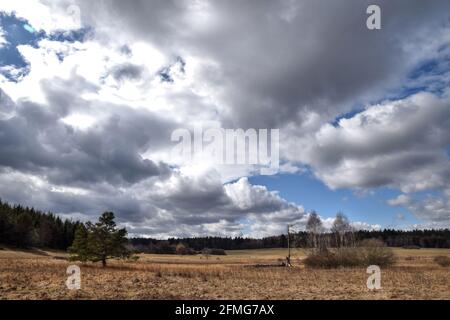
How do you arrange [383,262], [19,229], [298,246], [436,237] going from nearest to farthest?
[383,262], [298,246], [19,229], [436,237]

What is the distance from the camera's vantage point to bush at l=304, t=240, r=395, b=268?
55.0 m

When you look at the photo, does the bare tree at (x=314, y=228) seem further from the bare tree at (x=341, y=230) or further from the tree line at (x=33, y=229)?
the tree line at (x=33, y=229)

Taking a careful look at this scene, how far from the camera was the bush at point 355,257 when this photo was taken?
55031 mm

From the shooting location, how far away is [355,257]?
55.8m

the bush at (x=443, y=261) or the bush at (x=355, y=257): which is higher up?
the bush at (x=355, y=257)

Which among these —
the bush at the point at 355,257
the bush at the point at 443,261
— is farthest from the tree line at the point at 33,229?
the bush at the point at 443,261

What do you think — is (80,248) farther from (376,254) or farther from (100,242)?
(376,254)

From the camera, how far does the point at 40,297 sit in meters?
19.1
